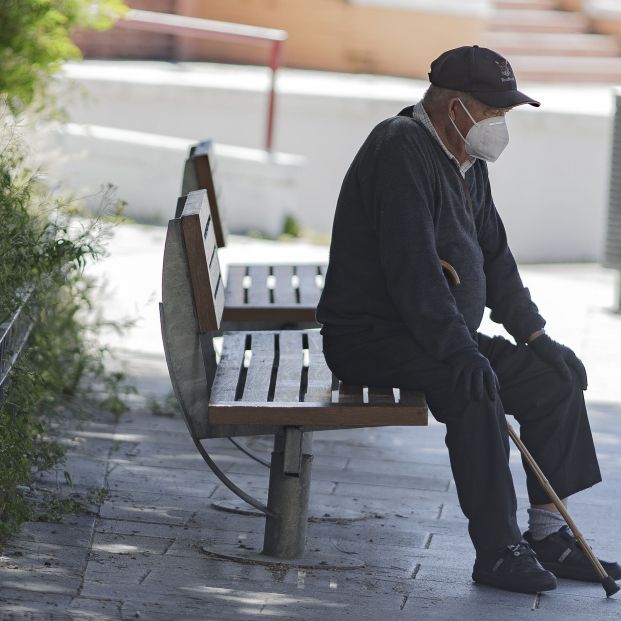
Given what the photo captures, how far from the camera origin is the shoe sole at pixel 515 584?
388cm

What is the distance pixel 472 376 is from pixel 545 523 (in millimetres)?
715

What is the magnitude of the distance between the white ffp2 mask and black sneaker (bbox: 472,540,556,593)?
1.17m

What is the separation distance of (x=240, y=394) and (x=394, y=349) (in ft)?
1.57

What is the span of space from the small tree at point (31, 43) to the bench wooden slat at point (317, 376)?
1.91 m

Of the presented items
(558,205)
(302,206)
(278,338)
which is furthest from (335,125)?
(278,338)

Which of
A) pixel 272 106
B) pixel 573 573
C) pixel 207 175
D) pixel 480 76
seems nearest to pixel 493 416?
pixel 573 573

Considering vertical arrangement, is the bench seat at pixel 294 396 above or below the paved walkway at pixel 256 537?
above

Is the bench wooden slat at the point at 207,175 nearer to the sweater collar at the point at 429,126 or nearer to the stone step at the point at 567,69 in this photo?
the sweater collar at the point at 429,126

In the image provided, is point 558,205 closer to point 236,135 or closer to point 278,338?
point 236,135

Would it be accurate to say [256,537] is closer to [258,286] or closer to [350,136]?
[258,286]

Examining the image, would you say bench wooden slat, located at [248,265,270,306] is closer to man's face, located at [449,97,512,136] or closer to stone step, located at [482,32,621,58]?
man's face, located at [449,97,512,136]

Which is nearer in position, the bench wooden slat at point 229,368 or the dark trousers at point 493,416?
the dark trousers at point 493,416

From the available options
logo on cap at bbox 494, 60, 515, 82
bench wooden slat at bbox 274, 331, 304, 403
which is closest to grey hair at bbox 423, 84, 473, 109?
logo on cap at bbox 494, 60, 515, 82

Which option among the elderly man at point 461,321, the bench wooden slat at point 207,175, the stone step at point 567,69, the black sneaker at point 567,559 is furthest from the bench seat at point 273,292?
the stone step at point 567,69
